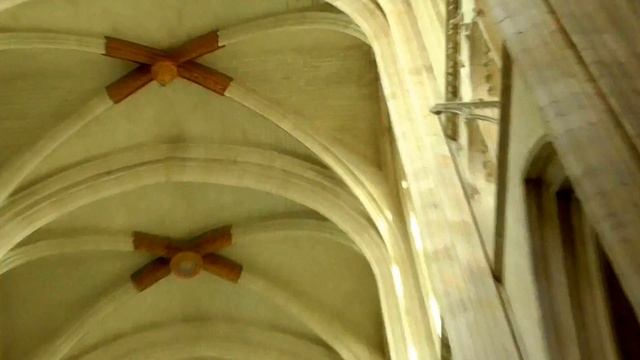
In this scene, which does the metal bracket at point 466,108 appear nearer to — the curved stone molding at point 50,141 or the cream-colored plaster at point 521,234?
the cream-colored plaster at point 521,234

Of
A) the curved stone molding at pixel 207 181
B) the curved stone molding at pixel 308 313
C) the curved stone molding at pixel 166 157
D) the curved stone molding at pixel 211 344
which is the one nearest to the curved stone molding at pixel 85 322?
the curved stone molding at pixel 211 344

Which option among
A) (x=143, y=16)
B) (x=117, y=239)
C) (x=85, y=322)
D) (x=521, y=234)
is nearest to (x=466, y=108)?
(x=521, y=234)

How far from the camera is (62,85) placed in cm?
1203

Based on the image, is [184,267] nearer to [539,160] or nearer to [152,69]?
[152,69]

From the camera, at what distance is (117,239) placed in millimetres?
13617

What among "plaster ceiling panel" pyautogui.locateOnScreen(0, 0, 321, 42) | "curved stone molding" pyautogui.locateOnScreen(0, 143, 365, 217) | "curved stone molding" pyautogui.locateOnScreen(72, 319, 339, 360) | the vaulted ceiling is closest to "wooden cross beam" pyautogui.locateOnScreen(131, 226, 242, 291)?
the vaulted ceiling

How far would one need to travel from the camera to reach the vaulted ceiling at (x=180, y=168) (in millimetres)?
11727

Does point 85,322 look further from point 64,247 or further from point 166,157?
point 166,157

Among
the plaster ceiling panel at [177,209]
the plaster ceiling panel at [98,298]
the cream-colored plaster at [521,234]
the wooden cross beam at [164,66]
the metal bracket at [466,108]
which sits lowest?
the cream-colored plaster at [521,234]

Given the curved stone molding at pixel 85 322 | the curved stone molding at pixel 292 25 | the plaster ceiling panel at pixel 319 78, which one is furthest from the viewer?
the curved stone molding at pixel 85 322

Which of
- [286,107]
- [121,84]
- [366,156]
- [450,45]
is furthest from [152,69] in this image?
[450,45]

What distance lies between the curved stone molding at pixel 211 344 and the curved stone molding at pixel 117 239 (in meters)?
1.75

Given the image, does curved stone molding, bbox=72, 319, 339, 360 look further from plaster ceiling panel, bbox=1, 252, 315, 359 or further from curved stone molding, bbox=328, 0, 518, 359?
curved stone molding, bbox=328, 0, 518, 359

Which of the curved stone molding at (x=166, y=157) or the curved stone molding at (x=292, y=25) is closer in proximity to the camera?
the curved stone molding at (x=292, y=25)
